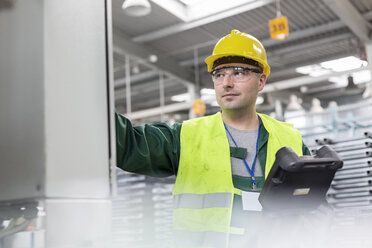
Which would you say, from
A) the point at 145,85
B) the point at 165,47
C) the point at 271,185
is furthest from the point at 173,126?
the point at 145,85

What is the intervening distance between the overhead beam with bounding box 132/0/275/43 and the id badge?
25.3 feet

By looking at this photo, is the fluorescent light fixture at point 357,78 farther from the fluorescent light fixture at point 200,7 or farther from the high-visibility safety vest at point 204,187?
the high-visibility safety vest at point 204,187

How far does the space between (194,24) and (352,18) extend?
11.9ft

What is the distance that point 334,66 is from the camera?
14.4 meters

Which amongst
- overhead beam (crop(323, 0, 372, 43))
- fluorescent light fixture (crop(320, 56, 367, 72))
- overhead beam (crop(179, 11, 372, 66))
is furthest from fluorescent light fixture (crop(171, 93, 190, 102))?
overhead beam (crop(323, 0, 372, 43))

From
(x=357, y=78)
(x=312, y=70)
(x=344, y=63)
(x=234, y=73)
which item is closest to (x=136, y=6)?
(x=234, y=73)

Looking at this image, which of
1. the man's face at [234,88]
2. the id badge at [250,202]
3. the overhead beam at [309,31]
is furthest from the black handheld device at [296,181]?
the overhead beam at [309,31]

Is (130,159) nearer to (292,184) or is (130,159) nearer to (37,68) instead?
(292,184)

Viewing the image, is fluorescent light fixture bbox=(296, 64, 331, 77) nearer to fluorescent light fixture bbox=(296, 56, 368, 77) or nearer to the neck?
fluorescent light fixture bbox=(296, 56, 368, 77)

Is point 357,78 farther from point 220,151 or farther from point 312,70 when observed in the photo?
point 220,151

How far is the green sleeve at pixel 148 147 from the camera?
6.77ft

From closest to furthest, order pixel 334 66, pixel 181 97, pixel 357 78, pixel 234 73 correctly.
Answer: pixel 234 73 < pixel 334 66 < pixel 357 78 < pixel 181 97

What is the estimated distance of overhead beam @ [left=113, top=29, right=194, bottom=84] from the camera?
440 inches

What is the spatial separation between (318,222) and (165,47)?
35.9ft
